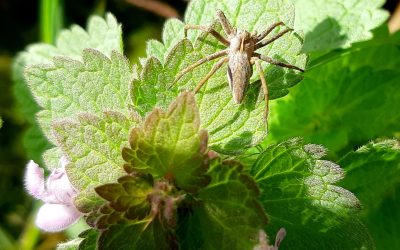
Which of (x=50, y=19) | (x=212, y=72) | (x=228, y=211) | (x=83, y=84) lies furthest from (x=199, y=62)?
(x=50, y=19)

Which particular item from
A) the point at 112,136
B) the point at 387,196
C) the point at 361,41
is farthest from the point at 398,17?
the point at 112,136

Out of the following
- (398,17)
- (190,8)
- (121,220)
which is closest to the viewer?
(121,220)

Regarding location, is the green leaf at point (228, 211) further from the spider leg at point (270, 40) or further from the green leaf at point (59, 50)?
the green leaf at point (59, 50)

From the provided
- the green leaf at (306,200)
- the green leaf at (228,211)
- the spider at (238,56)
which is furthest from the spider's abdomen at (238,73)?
the green leaf at (228,211)

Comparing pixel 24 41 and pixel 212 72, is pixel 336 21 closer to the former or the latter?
pixel 212 72

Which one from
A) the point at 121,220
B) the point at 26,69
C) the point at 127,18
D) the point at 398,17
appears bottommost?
the point at 121,220

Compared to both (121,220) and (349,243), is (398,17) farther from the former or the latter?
(121,220)
